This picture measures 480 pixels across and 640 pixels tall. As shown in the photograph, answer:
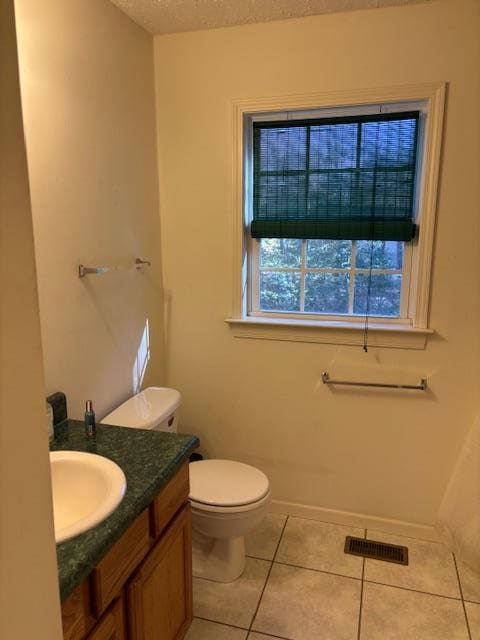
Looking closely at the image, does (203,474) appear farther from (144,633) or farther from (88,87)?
(88,87)

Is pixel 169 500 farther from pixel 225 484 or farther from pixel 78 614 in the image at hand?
pixel 225 484

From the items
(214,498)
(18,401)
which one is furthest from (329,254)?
(18,401)

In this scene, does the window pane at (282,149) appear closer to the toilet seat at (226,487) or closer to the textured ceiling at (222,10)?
the textured ceiling at (222,10)

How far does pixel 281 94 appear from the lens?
7.39ft

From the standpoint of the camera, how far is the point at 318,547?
2377 mm

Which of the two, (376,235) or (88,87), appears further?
(376,235)

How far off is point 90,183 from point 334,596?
2047mm

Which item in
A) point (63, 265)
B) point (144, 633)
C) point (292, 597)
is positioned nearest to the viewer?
point (144, 633)

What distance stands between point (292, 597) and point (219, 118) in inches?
89.2

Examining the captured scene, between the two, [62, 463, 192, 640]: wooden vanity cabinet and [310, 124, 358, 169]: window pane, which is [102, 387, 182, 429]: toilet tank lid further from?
[310, 124, 358, 169]: window pane

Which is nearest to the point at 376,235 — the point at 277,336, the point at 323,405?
the point at 277,336

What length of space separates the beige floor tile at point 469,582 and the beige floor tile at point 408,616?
7 centimetres

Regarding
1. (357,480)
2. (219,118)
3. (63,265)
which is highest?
(219,118)

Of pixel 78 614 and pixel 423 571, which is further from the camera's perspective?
pixel 423 571
